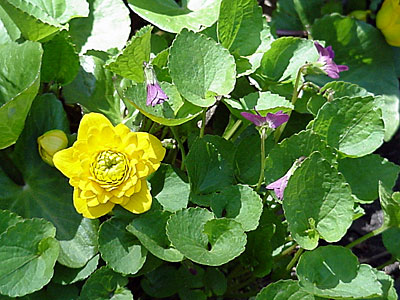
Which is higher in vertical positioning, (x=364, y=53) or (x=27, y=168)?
(x=27, y=168)

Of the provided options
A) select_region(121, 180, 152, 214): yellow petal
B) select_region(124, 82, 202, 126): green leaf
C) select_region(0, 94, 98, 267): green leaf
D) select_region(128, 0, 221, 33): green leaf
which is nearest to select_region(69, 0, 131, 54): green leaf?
select_region(128, 0, 221, 33): green leaf

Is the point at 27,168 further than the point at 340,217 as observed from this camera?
Yes

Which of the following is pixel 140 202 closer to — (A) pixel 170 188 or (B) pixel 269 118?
(A) pixel 170 188

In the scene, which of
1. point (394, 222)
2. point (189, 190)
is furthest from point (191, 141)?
point (394, 222)

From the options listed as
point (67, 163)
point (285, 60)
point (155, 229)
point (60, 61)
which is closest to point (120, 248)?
point (155, 229)

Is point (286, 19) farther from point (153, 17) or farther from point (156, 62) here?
point (156, 62)
